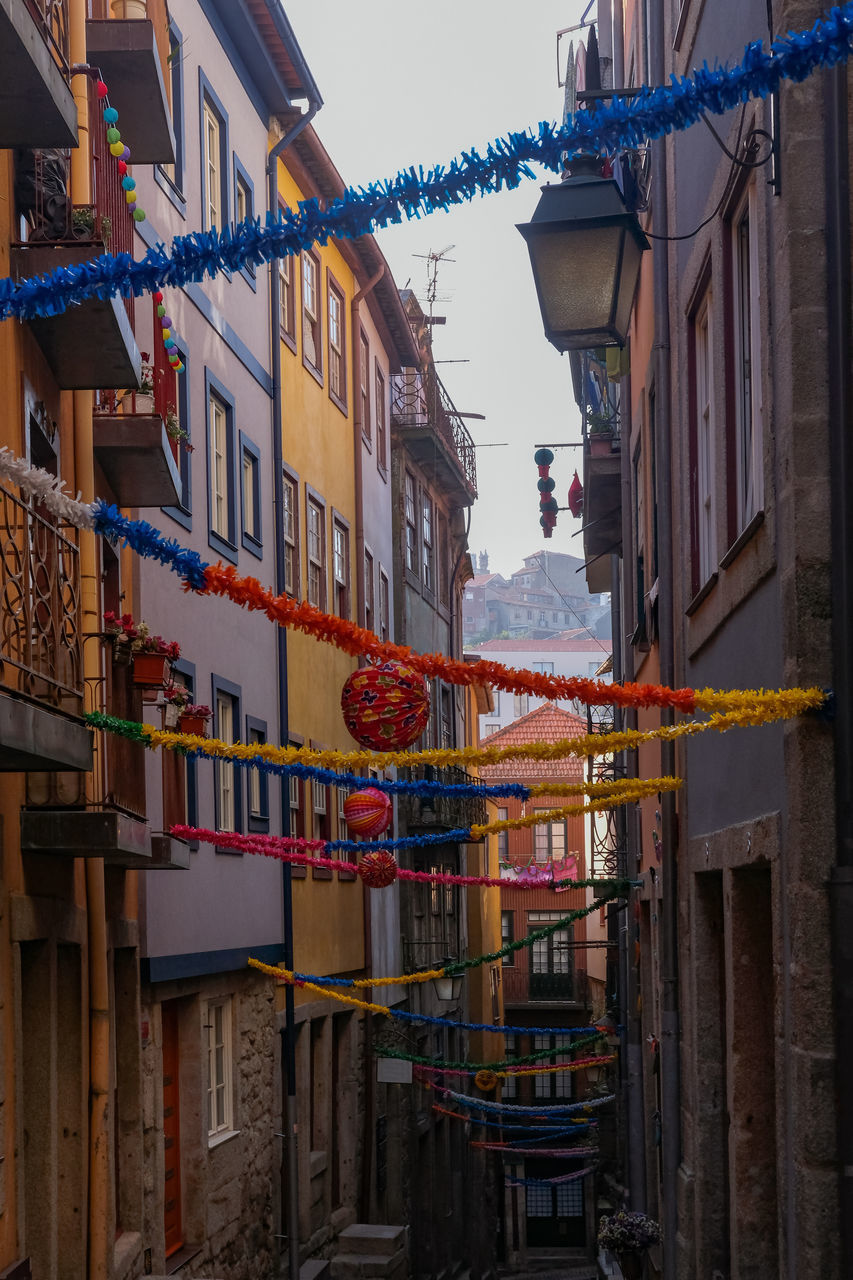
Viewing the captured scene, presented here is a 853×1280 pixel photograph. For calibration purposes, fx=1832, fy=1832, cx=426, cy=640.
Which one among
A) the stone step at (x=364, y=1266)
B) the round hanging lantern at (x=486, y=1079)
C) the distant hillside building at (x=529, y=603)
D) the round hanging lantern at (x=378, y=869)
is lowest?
the stone step at (x=364, y=1266)

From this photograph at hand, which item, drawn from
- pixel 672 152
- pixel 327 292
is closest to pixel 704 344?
pixel 672 152

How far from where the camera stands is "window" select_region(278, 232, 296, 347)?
21.8 m

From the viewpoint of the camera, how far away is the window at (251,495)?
1941 centimetres

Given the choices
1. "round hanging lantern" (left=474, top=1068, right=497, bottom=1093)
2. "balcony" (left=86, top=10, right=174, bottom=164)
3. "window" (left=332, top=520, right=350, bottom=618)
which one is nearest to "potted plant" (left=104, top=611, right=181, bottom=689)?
"balcony" (left=86, top=10, right=174, bottom=164)

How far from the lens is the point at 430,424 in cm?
3222

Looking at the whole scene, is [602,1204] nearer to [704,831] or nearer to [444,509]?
[444,509]

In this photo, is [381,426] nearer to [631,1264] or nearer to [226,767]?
[226,767]

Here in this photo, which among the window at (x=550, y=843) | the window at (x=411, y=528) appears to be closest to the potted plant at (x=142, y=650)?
the window at (x=411, y=528)

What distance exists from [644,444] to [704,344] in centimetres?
448

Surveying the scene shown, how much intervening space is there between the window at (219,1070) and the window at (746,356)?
Answer: 32.7 feet

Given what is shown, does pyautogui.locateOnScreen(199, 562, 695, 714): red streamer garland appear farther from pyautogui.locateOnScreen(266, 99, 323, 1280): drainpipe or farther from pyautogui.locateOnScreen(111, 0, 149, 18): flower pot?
pyautogui.locateOnScreen(266, 99, 323, 1280): drainpipe

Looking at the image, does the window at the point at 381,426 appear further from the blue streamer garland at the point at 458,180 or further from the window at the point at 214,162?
the blue streamer garland at the point at 458,180

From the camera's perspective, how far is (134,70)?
12.2 m

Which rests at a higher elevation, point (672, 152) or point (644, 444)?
point (672, 152)
